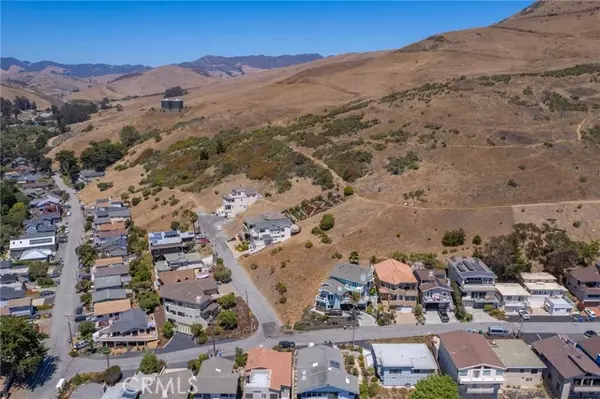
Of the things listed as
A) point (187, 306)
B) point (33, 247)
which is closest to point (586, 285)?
point (187, 306)

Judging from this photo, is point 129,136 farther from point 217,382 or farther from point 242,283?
point 217,382

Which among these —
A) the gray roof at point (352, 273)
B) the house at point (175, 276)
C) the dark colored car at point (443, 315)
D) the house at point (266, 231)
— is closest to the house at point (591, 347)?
the dark colored car at point (443, 315)

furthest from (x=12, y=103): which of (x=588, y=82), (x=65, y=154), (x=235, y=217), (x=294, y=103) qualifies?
(x=588, y=82)

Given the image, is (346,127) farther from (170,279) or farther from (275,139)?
(170,279)

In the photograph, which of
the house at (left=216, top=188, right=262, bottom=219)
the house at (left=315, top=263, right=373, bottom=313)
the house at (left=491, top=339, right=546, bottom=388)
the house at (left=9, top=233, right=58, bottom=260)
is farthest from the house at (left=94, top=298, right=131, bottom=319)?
the house at (left=491, top=339, right=546, bottom=388)

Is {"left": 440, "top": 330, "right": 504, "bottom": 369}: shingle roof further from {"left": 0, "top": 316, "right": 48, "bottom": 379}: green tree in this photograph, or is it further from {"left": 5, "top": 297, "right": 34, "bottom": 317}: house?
{"left": 5, "top": 297, "right": 34, "bottom": 317}: house
